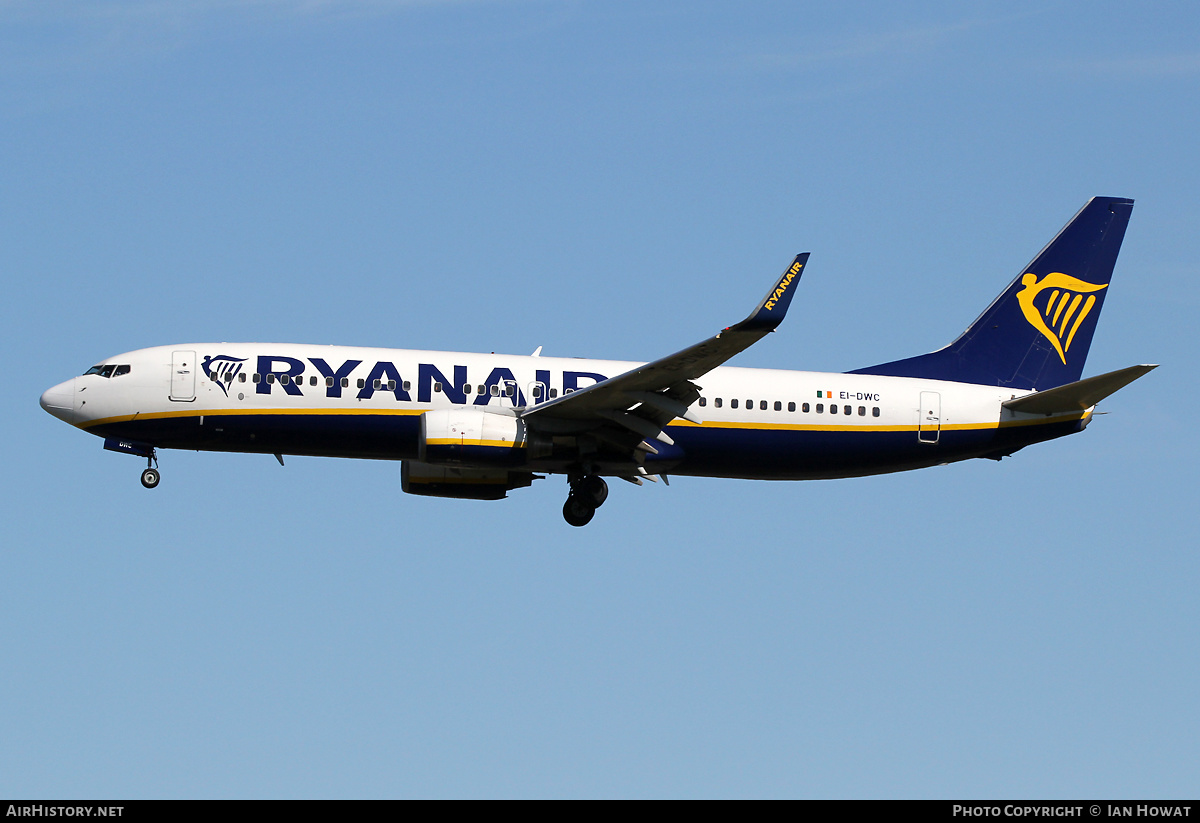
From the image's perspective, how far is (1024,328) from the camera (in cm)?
4359

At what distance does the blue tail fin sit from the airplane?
1026 mm

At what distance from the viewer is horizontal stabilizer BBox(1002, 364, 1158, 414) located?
1468 inches

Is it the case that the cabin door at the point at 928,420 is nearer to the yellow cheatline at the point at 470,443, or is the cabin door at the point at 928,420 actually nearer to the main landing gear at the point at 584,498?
the main landing gear at the point at 584,498

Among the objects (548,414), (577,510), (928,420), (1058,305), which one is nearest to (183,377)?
(548,414)

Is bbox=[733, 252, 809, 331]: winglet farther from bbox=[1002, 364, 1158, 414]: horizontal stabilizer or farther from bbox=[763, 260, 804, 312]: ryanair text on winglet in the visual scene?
bbox=[1002, 364, 1158, 414]: horizontal stabilizer

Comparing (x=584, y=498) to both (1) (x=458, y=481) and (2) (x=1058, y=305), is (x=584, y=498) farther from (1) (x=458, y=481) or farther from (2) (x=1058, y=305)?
(2) (x=1058, y=305)

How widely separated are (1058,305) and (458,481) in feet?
59.5

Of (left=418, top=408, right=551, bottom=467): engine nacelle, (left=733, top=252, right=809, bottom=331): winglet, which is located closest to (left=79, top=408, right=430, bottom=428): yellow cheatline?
(left=418, top=408, right=551, bottom=467): engine nacelle

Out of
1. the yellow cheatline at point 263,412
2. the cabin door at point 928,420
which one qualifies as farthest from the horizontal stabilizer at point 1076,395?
the yellow cheatline at point 263,412

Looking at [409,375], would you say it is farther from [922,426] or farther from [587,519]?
[922,426]

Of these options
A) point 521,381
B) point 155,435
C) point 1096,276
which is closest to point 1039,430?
point 1096,276

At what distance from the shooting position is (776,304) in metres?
32.3

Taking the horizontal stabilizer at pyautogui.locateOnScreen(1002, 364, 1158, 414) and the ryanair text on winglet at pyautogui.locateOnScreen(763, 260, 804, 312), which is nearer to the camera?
the ryanair text on winglet at pyautogui.locateOnScreen(763, 260, 804, 312)
